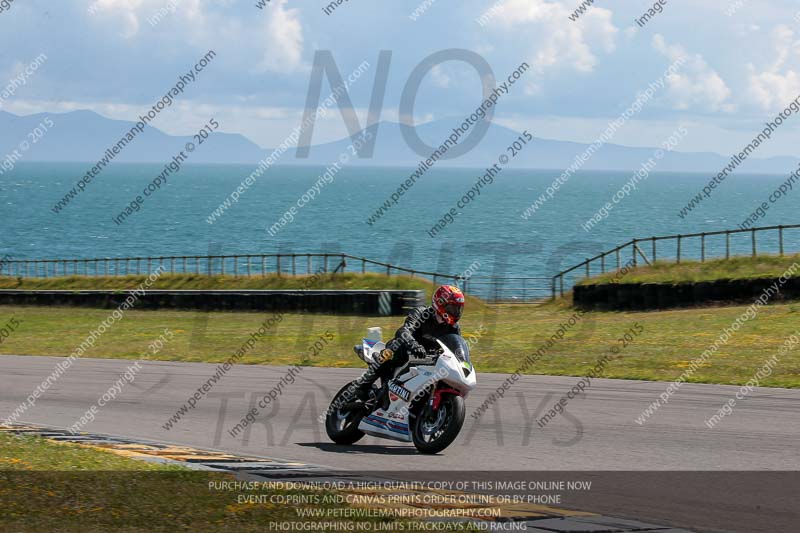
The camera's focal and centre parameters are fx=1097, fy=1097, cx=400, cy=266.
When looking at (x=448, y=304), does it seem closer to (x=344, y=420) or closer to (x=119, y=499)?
(x=344, y=420)

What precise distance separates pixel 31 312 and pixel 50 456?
33336 mm

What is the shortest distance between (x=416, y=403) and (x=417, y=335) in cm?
71

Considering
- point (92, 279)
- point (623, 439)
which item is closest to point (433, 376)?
point (623, 439)

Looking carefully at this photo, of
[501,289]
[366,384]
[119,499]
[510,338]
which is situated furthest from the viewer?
[501,289]

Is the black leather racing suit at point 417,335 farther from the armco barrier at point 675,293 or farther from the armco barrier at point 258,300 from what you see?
the armco barrier at point 258,300

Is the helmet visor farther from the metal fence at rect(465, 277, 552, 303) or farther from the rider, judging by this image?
the metal fence at rect(465, 277, 552, 303)

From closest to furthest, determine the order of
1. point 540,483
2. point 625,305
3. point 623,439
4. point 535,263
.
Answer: point 540,483
point 623,439
point 625,305
point 535,263

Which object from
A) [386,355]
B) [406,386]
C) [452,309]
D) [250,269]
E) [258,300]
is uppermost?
[250,269]

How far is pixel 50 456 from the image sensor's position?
34.3 feet

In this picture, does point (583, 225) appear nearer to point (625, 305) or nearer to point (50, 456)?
point (625, 305)

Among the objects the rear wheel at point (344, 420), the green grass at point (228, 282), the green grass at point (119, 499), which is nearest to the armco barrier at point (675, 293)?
the green grass at point (228, 282)

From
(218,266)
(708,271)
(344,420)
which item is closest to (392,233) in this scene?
(218,266)

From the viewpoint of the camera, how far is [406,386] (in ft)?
37.4

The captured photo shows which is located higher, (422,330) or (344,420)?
(422,330)
